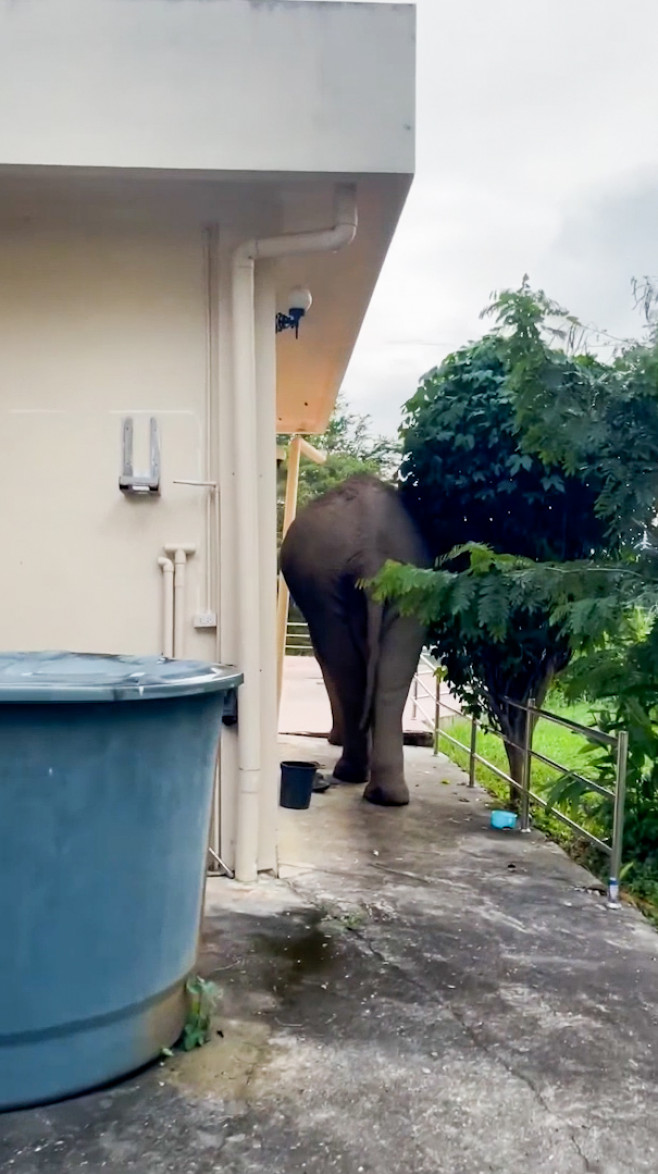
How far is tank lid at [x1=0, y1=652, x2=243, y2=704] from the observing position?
248 cm

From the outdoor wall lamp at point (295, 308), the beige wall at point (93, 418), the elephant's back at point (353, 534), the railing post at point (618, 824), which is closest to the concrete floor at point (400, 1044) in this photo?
the railing post at point (618, 824)

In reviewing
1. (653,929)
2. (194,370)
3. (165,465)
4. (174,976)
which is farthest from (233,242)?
(653,929)

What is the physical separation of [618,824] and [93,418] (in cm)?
315

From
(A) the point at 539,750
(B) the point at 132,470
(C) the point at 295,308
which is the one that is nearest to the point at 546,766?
(A) the point at 539,750

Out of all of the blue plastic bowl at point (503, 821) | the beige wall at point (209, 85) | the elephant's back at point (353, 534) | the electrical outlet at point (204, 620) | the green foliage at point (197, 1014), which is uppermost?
the beige wall at point (209, 85)

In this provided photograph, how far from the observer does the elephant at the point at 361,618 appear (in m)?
6.61

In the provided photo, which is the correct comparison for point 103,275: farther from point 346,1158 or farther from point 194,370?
point 346,1158

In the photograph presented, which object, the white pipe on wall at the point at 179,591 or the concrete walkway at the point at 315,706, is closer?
the white pipe on wall at the point at 179,591

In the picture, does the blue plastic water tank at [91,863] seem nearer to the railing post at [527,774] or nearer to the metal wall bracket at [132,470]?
the metal wall bracket at [132,470]

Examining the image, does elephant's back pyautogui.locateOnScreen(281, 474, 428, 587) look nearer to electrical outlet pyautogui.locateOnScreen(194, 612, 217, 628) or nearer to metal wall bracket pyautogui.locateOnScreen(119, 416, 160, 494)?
electrical outlet pyautogui.locateOnScreen(194, 612, 217, 628)

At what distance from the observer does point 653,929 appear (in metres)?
4.32

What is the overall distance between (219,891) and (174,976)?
1.71 meters

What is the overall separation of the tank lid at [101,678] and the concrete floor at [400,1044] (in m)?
1.11

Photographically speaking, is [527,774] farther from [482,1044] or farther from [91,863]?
[91,863]
